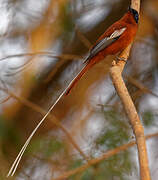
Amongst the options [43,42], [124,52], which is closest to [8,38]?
[43,42]

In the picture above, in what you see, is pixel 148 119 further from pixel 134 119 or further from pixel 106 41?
pixel 134 119

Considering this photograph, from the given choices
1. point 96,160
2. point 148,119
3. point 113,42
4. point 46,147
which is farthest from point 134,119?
point 46,147

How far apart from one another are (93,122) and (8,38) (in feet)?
3.94

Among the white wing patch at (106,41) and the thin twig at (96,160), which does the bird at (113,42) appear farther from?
the thin twig at (96,160)

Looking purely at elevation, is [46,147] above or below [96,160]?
above

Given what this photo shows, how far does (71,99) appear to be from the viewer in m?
3.92

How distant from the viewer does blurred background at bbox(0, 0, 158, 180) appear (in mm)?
3160

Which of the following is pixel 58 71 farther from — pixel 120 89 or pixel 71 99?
pixel 120 89

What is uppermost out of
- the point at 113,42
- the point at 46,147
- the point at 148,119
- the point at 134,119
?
the point at 113,42

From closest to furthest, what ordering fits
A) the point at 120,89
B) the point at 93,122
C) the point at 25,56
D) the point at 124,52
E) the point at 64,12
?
the point at 120,89 < the point at 124,52 < the point at 93,122 < the point at 25,56 < the point at 64,12

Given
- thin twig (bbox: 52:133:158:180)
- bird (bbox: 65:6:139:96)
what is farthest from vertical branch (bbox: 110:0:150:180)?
thin twig (bbox: 52:133:158:180)

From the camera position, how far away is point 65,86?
12.5ft

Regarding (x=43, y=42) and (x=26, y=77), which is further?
(x=43, y=42)

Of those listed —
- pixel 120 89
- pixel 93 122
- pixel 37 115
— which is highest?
pixel 37 115
